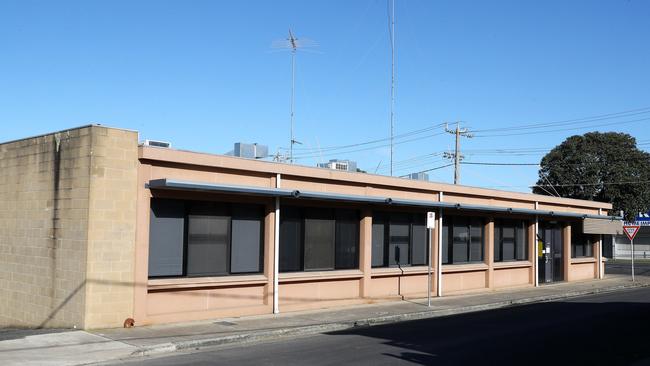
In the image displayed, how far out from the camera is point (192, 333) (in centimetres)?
1255

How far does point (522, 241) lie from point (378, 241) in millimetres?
9991

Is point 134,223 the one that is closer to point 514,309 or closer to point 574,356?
point 574,356

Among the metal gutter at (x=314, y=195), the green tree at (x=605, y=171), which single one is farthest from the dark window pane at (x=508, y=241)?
the green tree at (x=605, y=171)

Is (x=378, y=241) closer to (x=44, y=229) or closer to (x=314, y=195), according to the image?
(x=314, y=195)

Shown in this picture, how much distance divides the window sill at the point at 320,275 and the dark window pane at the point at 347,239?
0.25m

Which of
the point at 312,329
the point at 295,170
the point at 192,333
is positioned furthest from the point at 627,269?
the point at 192,333

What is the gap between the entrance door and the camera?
91.5 ft

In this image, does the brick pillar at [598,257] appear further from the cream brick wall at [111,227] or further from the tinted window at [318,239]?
the cream brick wall at [111,227]

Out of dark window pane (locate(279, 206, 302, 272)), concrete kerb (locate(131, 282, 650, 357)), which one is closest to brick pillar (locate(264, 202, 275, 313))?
dark window pane (locate(279, 206, 302, 272))

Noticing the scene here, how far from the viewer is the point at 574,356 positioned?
35.9 feet

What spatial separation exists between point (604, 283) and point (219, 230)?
21.5m

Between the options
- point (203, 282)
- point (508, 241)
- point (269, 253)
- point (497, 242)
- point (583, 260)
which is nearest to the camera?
point (203, 282)

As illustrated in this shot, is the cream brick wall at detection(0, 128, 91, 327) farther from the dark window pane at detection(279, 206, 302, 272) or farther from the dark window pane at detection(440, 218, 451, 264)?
the dark window pane at detection(440, 218, 451, 264)

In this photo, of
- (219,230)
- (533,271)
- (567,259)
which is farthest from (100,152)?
(567,259)
